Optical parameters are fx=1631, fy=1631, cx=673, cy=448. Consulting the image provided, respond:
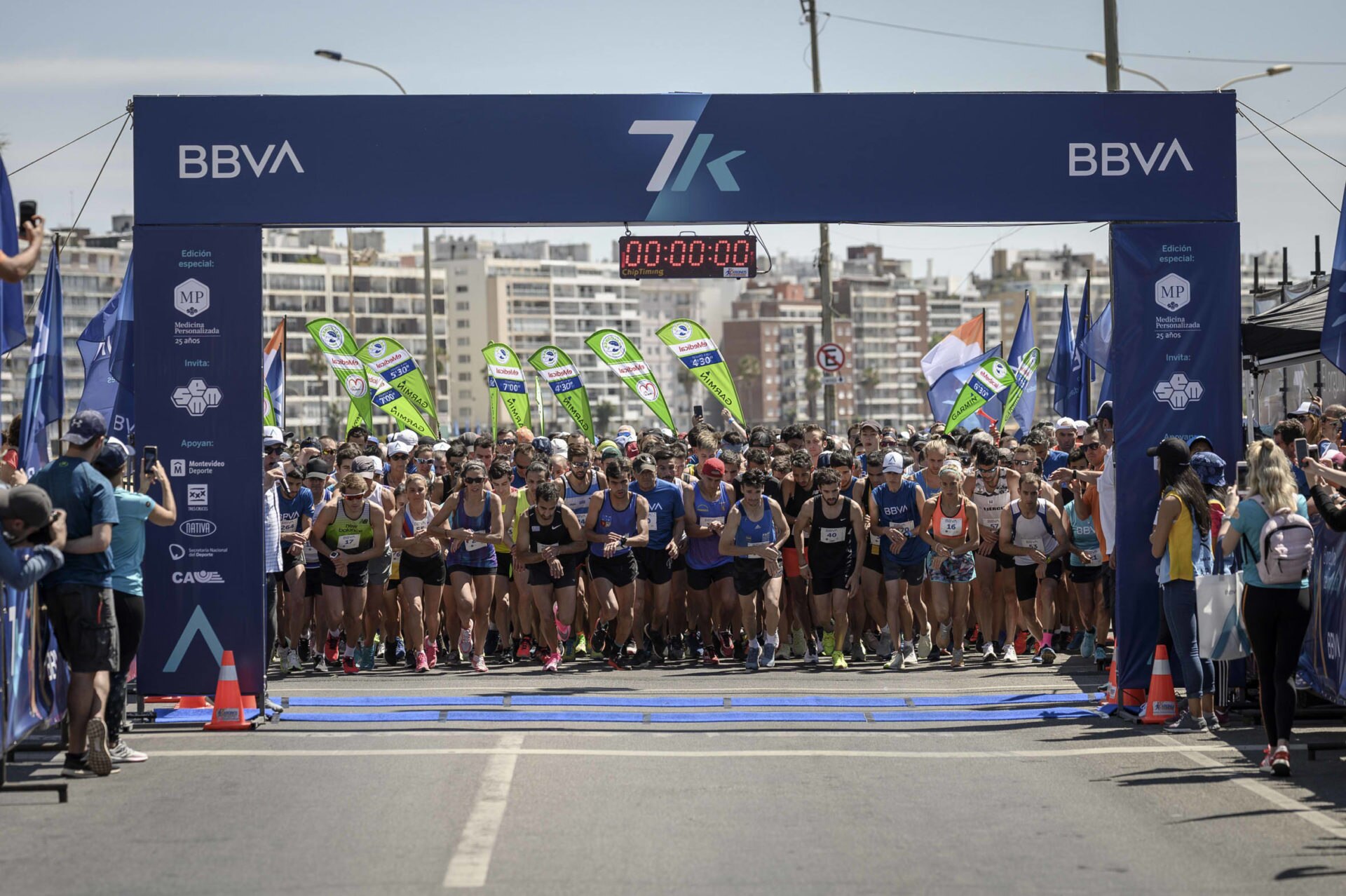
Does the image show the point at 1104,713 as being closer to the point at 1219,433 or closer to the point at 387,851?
the point at 1219,433

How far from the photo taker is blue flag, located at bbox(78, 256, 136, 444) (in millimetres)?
15430

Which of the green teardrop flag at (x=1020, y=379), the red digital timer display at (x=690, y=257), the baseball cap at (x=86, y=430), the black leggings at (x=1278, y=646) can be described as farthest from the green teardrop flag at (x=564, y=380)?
the black leggings at (x=1278, y=646)

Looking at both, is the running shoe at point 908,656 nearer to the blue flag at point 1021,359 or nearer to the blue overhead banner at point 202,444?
the blue overhead banner at point 202,444

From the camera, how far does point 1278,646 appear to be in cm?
961

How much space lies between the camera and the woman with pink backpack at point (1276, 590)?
31.2 ft

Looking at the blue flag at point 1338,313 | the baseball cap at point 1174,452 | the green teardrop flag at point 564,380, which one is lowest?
the baseball cap at point 1174,452


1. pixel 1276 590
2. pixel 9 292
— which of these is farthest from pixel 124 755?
pixel 1276 590

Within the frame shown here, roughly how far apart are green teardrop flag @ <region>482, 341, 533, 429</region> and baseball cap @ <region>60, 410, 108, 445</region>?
60.3 feet

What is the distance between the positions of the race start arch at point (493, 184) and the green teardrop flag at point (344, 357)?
1468cm

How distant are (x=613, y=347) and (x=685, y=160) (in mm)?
14756

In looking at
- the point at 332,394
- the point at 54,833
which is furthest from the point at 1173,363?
the point at 332,394

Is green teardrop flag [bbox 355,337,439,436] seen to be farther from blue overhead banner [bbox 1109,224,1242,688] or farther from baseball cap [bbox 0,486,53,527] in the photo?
baseball cap [bbox 0,486,53,527]

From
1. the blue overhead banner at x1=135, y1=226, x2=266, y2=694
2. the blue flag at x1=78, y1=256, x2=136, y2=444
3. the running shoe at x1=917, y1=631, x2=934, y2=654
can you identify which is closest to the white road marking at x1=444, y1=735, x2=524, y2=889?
the blue overhead banner at x1=135, y1=226, x2=266, y2=694

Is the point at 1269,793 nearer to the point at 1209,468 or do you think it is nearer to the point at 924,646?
the point at 1209,468
